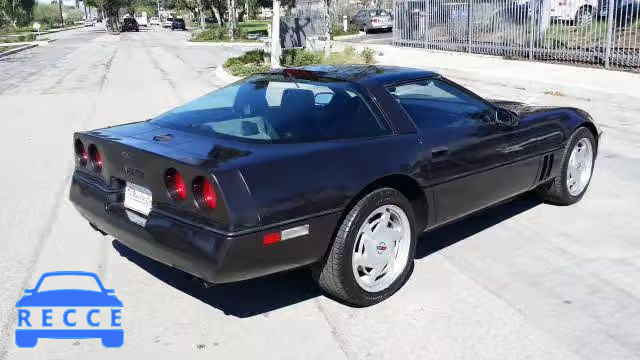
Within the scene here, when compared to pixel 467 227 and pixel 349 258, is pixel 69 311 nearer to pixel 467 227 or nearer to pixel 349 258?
pixel 349 258

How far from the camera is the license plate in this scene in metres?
3.58

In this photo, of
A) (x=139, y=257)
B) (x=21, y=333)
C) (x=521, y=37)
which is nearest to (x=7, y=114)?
(x=139, y=257)

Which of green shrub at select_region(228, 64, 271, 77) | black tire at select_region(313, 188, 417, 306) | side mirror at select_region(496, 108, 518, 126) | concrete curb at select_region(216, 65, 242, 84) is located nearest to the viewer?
black tire at select_region(313, 188, 417, 306)

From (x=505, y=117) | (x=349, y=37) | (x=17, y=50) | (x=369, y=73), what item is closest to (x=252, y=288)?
(x=369, y=73)

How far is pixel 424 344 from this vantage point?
3.35 metres

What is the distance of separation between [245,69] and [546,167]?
531 inches

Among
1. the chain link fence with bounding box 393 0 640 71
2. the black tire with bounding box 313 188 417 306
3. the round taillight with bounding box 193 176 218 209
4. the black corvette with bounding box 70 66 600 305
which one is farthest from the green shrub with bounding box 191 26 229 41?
the round taillight with bounding box 193 176 218 209

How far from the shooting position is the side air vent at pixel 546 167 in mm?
4988

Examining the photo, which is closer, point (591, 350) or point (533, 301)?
point (591, 350)

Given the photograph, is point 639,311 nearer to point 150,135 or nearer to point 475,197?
point 475,197

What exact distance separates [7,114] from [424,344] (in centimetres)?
1087

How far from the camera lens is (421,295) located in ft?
12.9

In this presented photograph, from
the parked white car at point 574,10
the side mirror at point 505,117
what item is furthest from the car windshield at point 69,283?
the parked white car at point 574,10

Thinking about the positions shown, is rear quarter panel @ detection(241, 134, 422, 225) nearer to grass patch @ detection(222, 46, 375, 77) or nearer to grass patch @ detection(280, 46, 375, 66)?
grass patch @ detection(222, 46, 375, 77)
